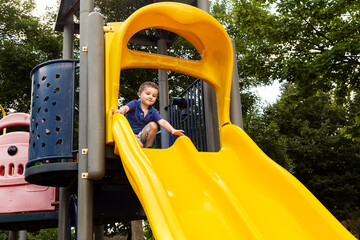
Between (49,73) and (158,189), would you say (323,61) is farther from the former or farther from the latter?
(158,189)

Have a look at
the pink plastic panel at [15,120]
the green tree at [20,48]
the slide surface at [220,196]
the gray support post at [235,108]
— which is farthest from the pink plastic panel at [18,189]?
the green tree at [20,48]

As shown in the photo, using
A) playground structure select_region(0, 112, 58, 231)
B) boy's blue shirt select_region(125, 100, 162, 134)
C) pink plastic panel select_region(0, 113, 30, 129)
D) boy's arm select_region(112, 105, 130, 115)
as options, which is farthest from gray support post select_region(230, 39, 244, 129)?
pink plastic panel select_region(0, 113, 30, 129)

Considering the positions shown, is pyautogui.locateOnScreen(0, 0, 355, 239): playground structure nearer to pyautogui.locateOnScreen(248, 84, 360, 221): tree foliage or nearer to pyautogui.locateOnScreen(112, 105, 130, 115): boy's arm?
pyautogui.locateOnScreen(112, 105, 130, 115): boy's arm

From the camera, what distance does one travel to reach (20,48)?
1308 cm

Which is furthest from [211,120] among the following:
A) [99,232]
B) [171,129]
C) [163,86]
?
[99,232]

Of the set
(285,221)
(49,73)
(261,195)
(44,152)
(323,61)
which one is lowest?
(285,221)

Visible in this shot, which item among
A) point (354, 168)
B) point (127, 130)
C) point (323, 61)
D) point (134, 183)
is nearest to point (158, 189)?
point (134, 183)

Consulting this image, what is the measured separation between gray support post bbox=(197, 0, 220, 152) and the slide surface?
Result: 1.97 feet

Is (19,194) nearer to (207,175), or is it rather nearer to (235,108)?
(207,175)

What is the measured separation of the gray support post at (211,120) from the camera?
452 cm

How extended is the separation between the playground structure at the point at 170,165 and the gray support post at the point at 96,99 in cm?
1

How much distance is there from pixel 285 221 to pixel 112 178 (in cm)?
215

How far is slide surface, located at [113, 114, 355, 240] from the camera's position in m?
2.59

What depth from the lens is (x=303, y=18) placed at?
979 cm
